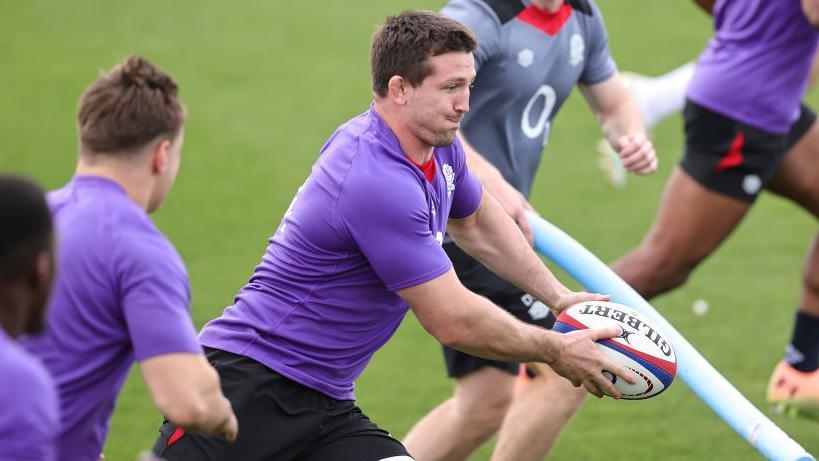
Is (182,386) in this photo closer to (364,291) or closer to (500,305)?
(364,291)

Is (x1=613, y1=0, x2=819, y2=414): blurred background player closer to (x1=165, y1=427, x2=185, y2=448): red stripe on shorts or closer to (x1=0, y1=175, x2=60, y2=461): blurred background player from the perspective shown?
(x1=165, y1=427, x2=185, y2=448): red stripe on shorts

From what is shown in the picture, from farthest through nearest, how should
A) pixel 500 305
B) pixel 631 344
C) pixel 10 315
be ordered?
1. pixel 500 305
2. pixel 631 344
3. pixel 10 315

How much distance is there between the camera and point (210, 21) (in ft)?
49.3

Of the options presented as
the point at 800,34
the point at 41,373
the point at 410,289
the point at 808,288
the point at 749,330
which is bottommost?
the point at 749,330

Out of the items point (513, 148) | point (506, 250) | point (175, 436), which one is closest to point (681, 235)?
point (513, 148)

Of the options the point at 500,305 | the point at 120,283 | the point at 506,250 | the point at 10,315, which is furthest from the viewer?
the point at 500,305

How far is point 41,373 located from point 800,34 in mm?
4884

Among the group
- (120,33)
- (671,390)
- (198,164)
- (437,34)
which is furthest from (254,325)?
(120,33)

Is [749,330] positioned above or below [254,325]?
below

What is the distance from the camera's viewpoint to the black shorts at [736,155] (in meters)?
6.80

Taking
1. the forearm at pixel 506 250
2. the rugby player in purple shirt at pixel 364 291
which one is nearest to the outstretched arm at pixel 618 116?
the forearm at pixel 506 250

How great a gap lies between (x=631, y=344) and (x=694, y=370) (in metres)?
0.72

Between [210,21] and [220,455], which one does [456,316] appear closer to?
[220,455]

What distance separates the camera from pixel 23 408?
290 cm
